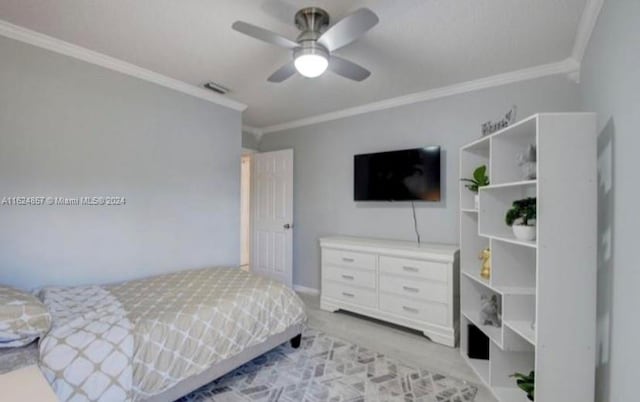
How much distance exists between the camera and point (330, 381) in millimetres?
2125

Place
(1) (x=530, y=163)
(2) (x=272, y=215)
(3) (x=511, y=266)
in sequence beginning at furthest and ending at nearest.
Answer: (2) (x=272, y=215)
(3) (x=511, y=266)
(1) (x=530, y=163)

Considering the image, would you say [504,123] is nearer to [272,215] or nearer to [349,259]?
[349,259]

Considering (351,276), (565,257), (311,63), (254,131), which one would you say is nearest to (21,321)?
(311,63)

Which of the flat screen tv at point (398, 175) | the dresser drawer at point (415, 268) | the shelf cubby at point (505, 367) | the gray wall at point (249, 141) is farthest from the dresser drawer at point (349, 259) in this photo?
the gray wall at point (249, 141)

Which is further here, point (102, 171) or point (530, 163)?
point (102, 171)

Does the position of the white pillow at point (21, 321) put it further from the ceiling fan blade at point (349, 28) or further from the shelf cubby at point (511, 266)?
the shelf cubby at point (511, 266)

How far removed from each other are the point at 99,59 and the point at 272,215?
106 inches

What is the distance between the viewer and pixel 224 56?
2461 mm

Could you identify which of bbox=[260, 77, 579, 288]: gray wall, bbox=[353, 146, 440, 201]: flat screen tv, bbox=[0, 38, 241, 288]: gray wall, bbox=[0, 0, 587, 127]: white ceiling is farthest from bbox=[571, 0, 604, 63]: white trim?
bbox=[0, 38, 241, 288]: gray wall

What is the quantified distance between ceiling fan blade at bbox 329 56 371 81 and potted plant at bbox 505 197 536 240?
1.36 meters

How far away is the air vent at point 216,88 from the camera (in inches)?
120

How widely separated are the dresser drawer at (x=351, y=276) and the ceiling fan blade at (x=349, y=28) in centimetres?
224

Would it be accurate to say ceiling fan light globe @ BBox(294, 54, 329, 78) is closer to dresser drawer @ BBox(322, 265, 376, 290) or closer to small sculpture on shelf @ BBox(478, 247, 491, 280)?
small sculpture on shelf @ BBox(478, 247, 491, 280)

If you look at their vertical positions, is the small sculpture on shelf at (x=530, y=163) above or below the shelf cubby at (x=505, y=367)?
above
